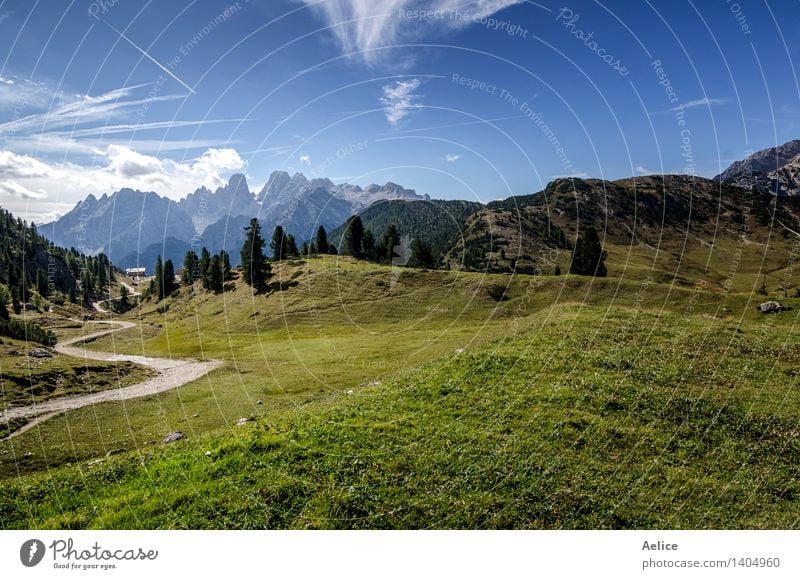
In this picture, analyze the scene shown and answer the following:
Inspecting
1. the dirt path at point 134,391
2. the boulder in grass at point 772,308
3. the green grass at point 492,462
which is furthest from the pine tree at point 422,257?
the green grass at point 492,462

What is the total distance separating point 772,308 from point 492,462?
5094 centimetres

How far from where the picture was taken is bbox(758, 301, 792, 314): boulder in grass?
45.9m

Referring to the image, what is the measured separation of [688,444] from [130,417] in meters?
34.7

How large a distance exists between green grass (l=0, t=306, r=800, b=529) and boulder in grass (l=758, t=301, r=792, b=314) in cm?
3210

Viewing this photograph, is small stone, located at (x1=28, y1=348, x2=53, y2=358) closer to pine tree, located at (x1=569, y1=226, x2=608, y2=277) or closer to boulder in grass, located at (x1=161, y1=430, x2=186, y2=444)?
boulder in grass, located at (x1=161, y1=430, x2=186, y2=444)

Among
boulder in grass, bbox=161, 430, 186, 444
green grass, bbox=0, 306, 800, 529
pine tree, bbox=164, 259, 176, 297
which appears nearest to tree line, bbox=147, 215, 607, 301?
pine tree, bbox=164, 259, 176, 297

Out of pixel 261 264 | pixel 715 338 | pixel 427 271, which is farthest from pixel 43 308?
pixel 715 338

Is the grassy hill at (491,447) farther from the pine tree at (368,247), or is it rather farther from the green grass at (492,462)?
the pine tree at (368,247)

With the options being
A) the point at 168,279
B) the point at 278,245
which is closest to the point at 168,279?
the point at 168,279

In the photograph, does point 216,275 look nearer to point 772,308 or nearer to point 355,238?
point 355,238

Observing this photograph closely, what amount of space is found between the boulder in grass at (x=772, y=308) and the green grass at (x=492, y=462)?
3210cm

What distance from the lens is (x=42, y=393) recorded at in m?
37.4

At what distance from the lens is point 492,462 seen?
529 inches

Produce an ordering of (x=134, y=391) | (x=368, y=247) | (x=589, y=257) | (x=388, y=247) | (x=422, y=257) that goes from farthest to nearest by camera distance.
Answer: (x=368, y=247)
(x=388, y=247)
(x=422, y=257)
(x=589, y=257)
(x=134, y=391)
